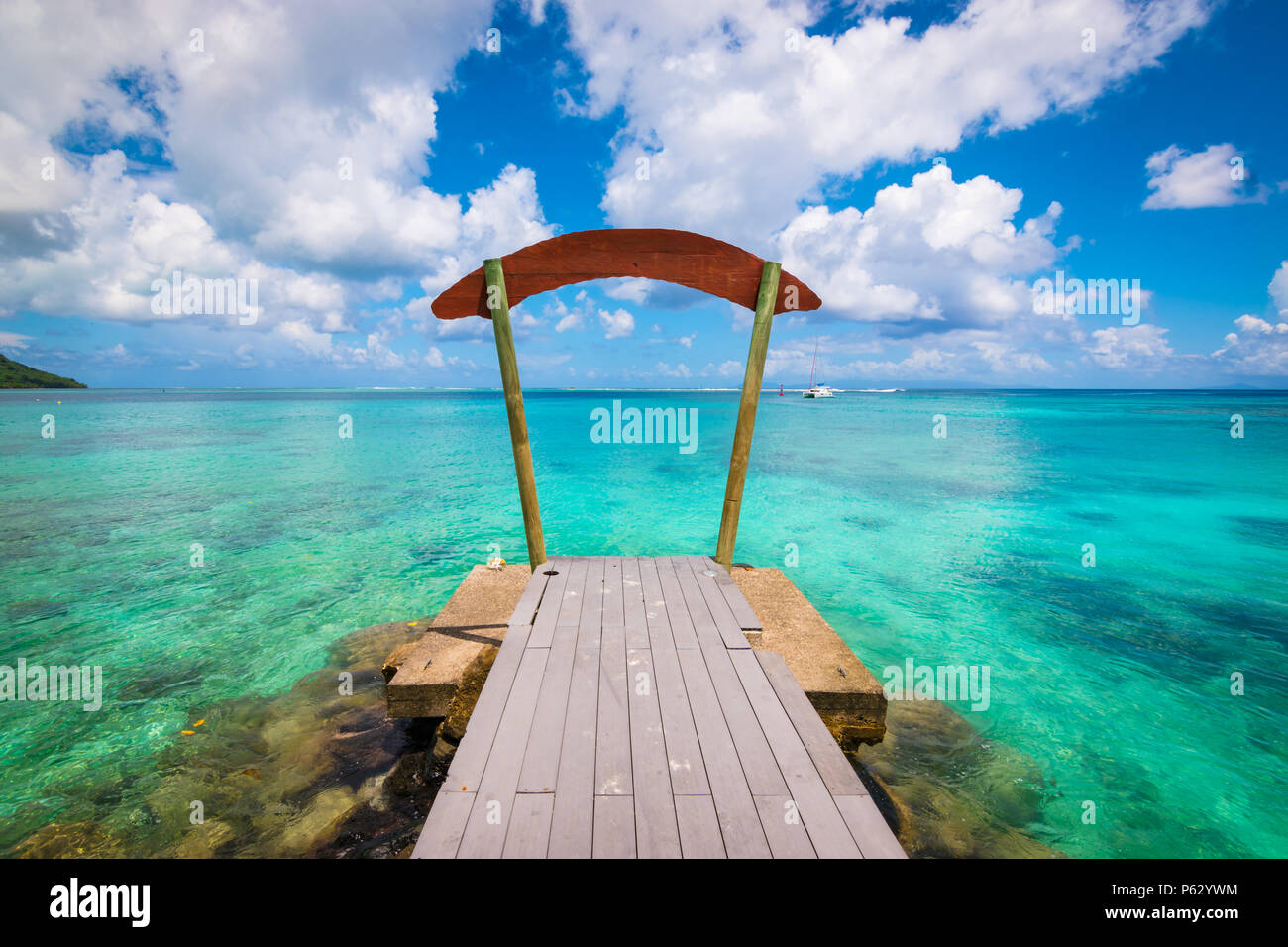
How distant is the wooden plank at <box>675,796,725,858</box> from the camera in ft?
7.74

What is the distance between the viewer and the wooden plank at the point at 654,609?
4.50 metres

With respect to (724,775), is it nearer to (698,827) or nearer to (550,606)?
(698,827)

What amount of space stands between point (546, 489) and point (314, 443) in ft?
79.5

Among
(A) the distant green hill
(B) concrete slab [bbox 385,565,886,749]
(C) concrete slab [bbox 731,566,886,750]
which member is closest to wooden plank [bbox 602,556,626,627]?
(B) concrete slab [bbox 385,565,886,749]

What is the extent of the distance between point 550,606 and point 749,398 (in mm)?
3498

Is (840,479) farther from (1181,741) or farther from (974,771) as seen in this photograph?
(974,771)

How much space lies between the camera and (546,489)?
73.2ft

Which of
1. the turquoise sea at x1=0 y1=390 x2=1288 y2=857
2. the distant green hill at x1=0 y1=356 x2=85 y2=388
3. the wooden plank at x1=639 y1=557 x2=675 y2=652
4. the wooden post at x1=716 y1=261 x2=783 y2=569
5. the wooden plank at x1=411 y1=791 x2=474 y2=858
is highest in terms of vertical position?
the distant green hill at x1=0 y1=356 x2=85 y2=388

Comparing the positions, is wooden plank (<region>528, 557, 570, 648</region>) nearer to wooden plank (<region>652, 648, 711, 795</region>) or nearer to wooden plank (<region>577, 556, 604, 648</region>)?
wooden plank (<region>577, 556, 604, 648</region>)

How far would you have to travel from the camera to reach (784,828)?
2498mm

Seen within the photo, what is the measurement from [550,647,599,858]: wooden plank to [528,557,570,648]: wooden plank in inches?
23.8

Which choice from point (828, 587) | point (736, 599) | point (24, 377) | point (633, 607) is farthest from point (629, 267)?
point (24, 377)

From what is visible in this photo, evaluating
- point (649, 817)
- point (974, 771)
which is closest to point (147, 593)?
point (649, 817)

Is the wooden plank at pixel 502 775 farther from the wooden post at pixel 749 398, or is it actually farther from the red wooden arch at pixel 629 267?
the red wooden arch at pixel 629 267
